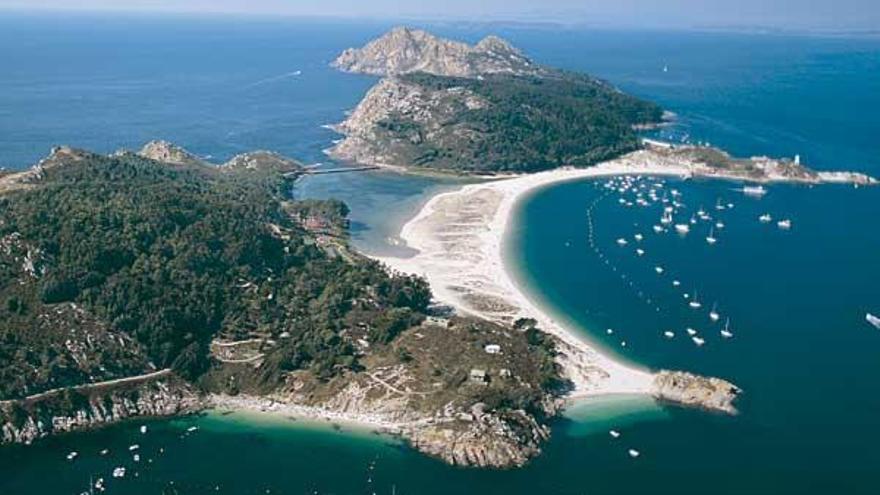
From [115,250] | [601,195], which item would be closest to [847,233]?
[601,195]

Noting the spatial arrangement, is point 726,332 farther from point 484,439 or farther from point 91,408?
point 91,408

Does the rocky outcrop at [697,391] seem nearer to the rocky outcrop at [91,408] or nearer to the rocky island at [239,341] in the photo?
the rocky island at [239,341]

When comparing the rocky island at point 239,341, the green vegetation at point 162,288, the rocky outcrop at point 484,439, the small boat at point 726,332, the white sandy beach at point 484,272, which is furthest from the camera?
the small boat at point 726,332

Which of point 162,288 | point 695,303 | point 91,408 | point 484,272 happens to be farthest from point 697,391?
point 162,288

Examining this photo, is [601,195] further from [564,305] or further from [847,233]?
[564,305]

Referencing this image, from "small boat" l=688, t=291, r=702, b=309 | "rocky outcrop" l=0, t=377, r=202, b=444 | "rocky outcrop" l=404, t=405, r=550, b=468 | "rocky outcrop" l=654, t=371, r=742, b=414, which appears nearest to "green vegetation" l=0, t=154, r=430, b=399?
"rocky outcrop" l=0, t=377, r=202, b=444

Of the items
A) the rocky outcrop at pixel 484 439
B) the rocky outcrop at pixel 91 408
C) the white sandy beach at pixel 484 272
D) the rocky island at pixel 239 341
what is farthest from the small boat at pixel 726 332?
the rocky outcrop at pixel 91 408

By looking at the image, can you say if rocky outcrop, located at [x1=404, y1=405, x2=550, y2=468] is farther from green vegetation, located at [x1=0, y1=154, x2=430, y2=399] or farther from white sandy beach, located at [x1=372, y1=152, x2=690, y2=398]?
green vegetation, located at [x1=0, y1=154, x2=430, y2=399]
